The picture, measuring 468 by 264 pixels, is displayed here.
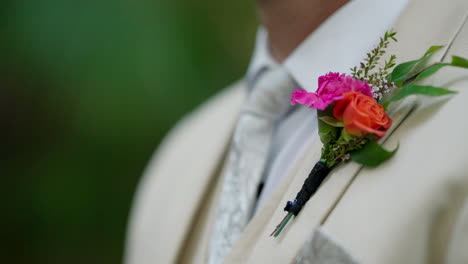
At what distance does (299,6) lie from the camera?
39.8 inches

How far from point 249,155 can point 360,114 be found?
1.36 ft

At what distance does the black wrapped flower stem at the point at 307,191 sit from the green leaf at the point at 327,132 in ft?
0.13

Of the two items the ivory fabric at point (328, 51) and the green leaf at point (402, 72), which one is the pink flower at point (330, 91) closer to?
the green leaf at point (402, 72)

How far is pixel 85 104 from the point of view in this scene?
2885 mm

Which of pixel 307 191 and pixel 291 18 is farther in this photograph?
pixel 291 18

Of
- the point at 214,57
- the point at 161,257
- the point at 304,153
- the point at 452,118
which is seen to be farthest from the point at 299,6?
the point at 214,57

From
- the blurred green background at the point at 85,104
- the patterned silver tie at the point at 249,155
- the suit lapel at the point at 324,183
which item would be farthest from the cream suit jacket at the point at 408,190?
the blurred green background at the point at 85,104

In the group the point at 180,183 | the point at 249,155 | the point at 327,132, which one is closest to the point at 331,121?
the point at 327,132

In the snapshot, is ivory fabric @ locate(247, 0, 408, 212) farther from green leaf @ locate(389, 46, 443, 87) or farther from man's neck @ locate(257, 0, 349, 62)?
green leaf @ locate(389, 46, 443, 87)

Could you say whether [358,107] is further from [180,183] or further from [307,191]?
[180,183]

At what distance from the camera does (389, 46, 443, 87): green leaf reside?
72 centimetres

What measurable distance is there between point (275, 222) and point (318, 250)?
0.11 metres

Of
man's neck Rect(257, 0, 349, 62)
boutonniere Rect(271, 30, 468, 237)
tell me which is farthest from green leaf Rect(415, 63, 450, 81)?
man's neck Rect(257, 0, 349, 62)

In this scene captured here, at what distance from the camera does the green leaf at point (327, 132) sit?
2.36ft
